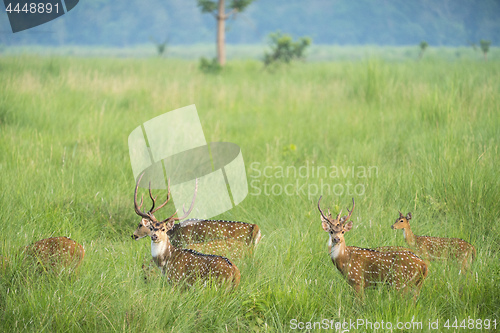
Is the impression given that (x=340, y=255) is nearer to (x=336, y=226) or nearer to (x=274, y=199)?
(x=336, y=226)

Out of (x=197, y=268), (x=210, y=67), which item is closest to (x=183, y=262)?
(x=197, y=268)

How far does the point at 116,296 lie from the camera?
3.47 metres

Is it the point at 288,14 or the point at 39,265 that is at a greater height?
the point at 39,265

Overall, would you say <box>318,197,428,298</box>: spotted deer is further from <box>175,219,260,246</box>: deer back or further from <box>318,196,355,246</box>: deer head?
<box>175,219,260,246</box>: deer back

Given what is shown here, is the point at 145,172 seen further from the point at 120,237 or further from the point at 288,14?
the point at 288,14

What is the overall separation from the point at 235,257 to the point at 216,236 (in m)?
0.45

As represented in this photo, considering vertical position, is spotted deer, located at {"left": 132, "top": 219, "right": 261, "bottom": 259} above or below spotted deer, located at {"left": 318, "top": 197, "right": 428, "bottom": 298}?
below

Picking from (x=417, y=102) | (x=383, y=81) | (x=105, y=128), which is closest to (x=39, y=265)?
(x=105, y=128)

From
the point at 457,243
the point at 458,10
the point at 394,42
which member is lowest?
the point at 394,42

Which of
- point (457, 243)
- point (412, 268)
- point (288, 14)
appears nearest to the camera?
point (412, 268)

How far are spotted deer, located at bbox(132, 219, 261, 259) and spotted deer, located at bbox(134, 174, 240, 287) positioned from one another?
0.21m

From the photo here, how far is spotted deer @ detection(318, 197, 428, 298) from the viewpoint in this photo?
343 centimetres

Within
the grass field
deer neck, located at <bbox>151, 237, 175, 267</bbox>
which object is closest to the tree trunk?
the grass field

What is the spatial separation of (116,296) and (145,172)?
307 cm
